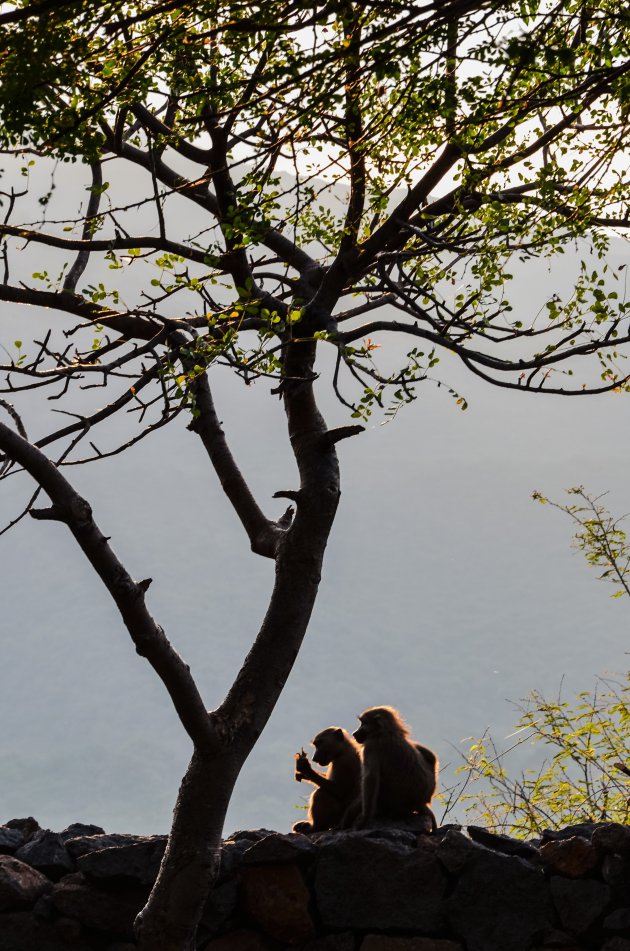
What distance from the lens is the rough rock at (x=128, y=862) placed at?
4227 mm

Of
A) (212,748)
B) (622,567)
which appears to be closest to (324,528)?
(212,748)

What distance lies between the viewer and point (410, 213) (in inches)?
177

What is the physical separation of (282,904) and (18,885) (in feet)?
3.62

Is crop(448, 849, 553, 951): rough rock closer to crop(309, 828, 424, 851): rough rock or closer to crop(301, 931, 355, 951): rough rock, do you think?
crop(309, 828, 424, 851): rough rock

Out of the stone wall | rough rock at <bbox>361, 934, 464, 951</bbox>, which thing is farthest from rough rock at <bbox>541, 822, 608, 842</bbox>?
rough rock at <bbox>361, 934, 464, 951</bbox>

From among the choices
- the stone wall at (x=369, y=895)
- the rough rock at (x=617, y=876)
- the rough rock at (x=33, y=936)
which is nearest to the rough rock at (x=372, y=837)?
the stone wall at (x=369, y=895)

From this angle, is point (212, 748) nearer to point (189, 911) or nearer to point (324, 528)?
point (189, 911)

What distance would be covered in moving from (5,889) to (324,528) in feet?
6.54

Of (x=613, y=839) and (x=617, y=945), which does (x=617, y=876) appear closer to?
(x=613, y=839)

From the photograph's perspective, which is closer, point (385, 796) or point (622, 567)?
point (385, 796)

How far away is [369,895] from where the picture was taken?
13.5 ft

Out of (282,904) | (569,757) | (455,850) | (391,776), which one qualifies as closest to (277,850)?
(282,904)

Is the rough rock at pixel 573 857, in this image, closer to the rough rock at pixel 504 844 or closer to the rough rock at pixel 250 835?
the rough rock at pixel 504 844

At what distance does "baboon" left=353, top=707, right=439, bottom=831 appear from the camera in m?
4.45
